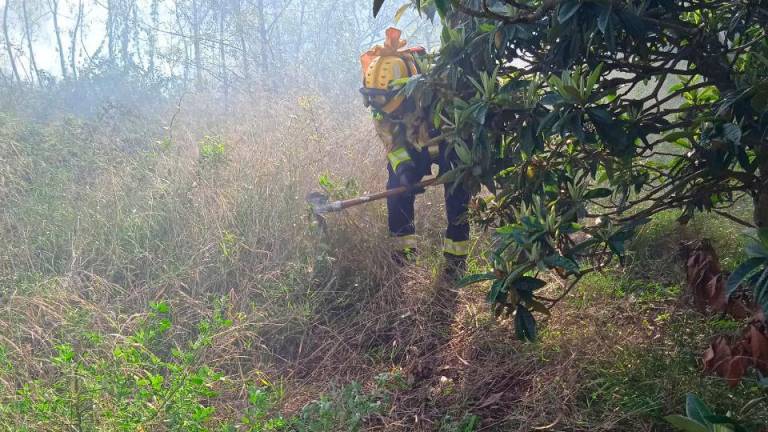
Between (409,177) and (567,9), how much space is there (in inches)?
84.4

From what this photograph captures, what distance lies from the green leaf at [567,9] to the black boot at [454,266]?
2.06 metres

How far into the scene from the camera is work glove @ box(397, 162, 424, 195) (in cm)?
380

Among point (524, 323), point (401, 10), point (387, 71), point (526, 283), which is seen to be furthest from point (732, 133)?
point (387, 71)

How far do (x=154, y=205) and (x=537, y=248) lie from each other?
11.3ft

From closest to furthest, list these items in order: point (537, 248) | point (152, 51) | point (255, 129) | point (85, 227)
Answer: point (537, 248)
point (85, 227)
point (255, 129)
point (152, 51)

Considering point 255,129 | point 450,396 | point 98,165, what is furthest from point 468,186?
point 98,165

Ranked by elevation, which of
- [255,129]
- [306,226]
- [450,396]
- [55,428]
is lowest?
[450,396]

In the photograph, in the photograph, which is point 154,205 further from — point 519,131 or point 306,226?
point 519,131

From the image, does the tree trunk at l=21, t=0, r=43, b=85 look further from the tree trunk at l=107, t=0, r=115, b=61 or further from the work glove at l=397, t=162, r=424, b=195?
the work glove at l=397, t=162, r=424, b=195

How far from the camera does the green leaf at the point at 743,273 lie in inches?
59.2

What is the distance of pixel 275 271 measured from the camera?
383cm

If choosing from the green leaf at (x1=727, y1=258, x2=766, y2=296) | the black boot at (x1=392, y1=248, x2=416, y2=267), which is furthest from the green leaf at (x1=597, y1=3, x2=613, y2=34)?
the black boot at (x1=392, y1=248, x2=416, y2=267)

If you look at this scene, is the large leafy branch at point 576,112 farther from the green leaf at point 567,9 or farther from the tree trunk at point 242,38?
the tree trunk at point 242,38

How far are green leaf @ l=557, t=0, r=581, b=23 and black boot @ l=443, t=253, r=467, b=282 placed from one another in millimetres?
2062
